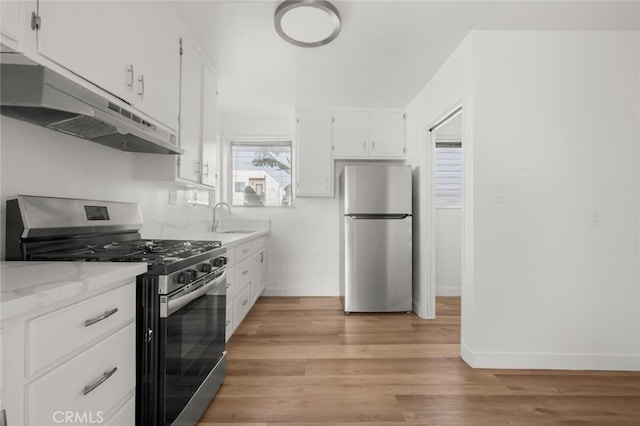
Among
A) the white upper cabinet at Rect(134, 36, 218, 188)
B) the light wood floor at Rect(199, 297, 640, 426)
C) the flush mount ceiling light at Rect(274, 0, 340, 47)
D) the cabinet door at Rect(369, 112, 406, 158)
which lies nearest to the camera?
the light wood floor at Rect(199, 297, 640, 426)

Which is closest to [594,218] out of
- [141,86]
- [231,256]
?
[231,256]

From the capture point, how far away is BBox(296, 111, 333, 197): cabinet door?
3.90 metres

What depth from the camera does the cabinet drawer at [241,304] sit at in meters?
2.54

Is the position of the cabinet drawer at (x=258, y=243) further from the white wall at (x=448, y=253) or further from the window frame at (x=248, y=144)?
the white wall at (x=448, y=253)

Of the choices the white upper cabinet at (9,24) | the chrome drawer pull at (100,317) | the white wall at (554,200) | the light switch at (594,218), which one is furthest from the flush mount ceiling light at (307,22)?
the light switch at (594,218)

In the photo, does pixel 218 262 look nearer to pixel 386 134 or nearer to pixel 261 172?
pixel 261 172

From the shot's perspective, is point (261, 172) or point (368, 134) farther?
point (261, 172)

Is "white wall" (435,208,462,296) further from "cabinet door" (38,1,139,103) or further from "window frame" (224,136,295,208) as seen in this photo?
"cabinet door" (38,1,139,103)

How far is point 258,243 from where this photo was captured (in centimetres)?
350

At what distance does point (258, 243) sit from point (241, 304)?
0.91m

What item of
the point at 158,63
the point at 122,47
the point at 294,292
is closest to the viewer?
the point at 122,47

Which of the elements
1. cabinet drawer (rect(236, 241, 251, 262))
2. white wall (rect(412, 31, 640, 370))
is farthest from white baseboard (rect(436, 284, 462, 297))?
cabinet drawer (rect(236, 241, 251, 262))

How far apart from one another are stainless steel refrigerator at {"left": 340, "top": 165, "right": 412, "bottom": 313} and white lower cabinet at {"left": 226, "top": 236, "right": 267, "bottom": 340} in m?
0.99

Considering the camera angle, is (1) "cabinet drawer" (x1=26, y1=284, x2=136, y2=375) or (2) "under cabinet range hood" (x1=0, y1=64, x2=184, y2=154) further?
(2) "under cabinet range hood" (x1=0, y1=64, x2=184, y2=154)
